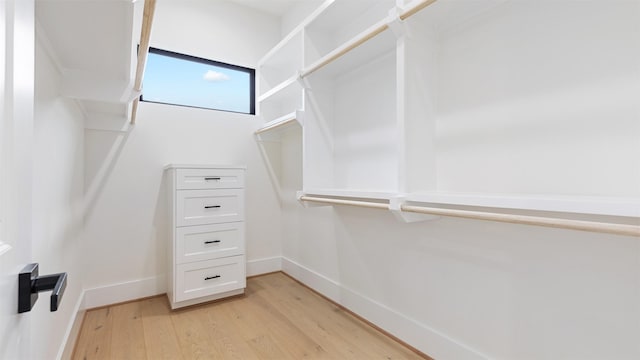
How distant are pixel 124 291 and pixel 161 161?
1.04 m

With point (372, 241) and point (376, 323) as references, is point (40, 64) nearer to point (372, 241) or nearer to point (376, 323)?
point (372, 241)

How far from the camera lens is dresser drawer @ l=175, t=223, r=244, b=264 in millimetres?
2154

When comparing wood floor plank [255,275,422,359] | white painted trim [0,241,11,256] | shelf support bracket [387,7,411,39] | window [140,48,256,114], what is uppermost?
window [140,48,256,114]

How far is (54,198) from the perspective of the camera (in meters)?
1.40

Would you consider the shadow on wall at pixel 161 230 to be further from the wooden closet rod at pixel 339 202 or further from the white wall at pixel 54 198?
the wooden closet rod at pixel 339 202

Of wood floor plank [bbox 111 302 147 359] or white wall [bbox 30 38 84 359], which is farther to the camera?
wood floor plank [bbox 111 302 147 359]

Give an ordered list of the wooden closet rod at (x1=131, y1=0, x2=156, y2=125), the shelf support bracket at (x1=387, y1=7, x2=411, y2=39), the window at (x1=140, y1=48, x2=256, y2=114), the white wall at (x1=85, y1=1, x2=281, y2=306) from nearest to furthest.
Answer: the wooden closet rod at (x1=131, y1=0, x2=156, y2=125) < the shelf support bracket at (x1=387, y1=7, x2=411, y2=39) < the white wall at (x1=85, y1=1, x2=281, y2=306) < the window at (x1=140, y1=48, x2=256, y2=114)

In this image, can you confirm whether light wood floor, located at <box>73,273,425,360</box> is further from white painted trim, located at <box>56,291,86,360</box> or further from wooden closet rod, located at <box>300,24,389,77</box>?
wooden closet rod, located at <box>300,24,389,77</box>

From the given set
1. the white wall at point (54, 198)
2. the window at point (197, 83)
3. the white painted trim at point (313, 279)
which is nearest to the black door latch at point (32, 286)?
the white wall at point (54, 198)

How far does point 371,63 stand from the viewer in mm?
1864

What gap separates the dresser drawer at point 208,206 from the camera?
216 centimetres

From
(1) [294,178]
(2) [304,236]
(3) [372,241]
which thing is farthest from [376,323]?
(1) [294,178]

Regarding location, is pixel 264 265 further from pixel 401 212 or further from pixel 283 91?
pixel 401 212

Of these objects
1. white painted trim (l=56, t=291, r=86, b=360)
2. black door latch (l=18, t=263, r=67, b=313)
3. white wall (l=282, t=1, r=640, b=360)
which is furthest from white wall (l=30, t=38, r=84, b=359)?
white wall (l=282, t=1, r=640, b=360)
